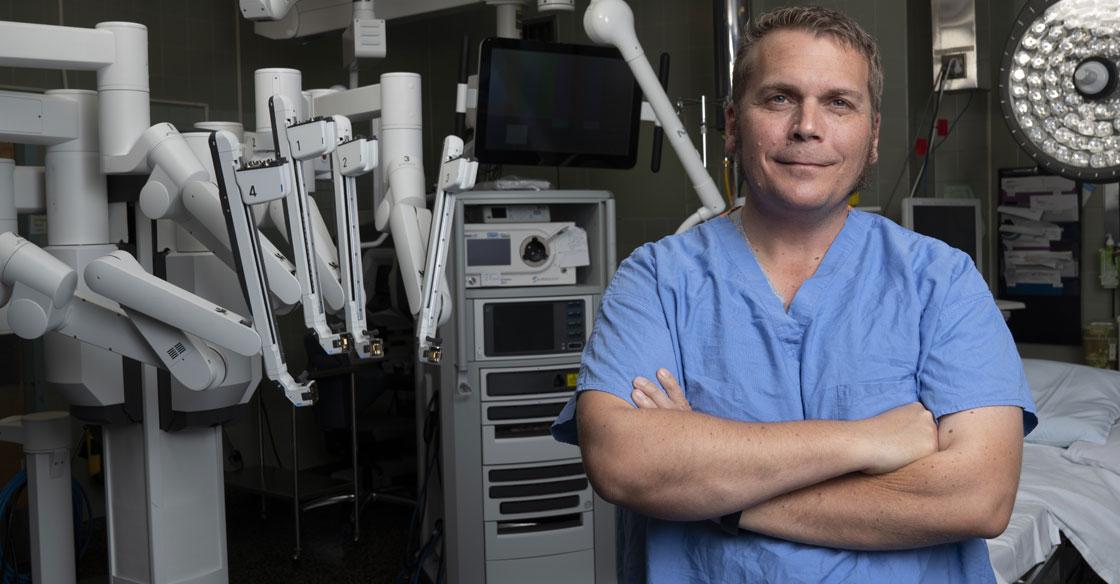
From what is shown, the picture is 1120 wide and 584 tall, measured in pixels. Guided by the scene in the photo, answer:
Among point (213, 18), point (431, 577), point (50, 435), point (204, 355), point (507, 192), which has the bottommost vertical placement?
point (431, 577)

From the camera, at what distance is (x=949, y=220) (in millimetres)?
3934

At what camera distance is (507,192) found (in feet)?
11.2

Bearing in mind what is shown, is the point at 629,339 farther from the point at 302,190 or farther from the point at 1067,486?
the point at 1067,486

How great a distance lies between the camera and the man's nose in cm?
130

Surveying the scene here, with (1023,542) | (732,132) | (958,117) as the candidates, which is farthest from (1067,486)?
(732,132)

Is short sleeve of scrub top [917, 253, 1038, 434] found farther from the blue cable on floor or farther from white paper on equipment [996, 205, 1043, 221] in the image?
white paper on equipment [996, 205, 1043, 221]

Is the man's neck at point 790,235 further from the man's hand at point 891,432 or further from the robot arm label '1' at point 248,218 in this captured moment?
the robot arm label '1' at point 248,218

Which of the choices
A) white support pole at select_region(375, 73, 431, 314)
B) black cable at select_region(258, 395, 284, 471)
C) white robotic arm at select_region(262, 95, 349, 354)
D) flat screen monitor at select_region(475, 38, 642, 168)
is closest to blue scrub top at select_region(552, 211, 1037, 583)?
white robotic arm at select_region(262, 95, 349, 354)

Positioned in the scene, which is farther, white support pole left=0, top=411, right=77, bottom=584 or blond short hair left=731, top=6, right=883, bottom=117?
white support pole left=0, top=411, right=77, bottom=584

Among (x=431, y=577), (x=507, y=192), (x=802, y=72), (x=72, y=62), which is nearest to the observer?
(x=802, y=72)

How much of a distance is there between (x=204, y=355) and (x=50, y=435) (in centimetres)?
63

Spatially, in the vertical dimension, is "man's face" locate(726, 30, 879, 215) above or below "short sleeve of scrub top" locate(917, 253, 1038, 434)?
above

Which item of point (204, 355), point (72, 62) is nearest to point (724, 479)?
point (204, 355)

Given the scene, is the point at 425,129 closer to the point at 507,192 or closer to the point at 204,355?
the point at 507,192
